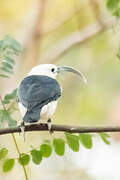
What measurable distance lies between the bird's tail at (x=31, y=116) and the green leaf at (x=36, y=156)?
0.17 meters

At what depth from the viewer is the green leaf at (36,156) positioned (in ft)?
6.53

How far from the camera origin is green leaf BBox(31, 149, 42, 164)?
78.4 inches

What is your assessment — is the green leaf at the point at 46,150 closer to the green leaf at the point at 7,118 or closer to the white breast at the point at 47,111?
the green leaf at the point at 7,118

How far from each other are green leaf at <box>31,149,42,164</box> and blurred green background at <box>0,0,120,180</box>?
7.88ft

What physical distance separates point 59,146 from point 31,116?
0.20m

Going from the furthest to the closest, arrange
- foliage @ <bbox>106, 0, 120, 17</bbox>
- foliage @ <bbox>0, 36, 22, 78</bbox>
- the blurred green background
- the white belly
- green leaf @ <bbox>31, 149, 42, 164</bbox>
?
the blurred green background < the white belly < foliage @ <bbox>0, 36, 22, 78</bbox> < foliage @ <bbox>106, 0, 120, 17</bbox> < green leaf @ <bbox>31, 149, 42, 164</bbox>

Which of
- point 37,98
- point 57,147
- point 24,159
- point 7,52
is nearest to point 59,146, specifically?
point 57,147

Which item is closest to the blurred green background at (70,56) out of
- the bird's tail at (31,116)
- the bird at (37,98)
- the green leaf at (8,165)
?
the bird at (37,98)

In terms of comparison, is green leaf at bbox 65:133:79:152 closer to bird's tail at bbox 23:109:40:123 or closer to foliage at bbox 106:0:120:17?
bird's tail at bbox 23:109:40:123

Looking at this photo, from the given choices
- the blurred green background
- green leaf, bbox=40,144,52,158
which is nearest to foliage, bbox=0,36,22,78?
green leaf, bbox=40,144,52,158

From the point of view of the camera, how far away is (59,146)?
204cm

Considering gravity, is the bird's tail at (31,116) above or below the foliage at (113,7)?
below

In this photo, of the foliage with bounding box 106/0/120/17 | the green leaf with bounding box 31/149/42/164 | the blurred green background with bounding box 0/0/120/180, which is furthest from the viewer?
the blurred green background with bounding box 0/0/120/180

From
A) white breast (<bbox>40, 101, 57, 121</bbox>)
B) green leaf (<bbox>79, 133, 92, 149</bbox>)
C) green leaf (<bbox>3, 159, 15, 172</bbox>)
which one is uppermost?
white breast (<bbox>40, 101, 57, 121</bbox>)
